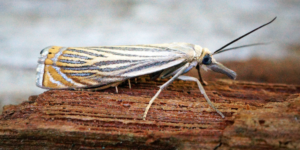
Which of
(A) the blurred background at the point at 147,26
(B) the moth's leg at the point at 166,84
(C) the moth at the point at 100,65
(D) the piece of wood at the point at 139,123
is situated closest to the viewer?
(D) the piece of wood at the point at 139,123

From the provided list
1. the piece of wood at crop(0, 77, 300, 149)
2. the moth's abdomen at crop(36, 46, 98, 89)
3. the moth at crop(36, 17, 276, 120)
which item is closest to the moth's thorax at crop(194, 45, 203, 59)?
the moth at crop(36, 17, 276, 120)

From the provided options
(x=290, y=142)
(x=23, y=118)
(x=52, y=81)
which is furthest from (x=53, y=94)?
(x=290, y=142)

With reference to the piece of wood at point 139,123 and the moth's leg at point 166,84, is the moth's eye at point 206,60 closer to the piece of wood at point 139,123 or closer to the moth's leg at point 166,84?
the moth's leg at point 166,84

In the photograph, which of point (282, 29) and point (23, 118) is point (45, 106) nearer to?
point (23, 118)

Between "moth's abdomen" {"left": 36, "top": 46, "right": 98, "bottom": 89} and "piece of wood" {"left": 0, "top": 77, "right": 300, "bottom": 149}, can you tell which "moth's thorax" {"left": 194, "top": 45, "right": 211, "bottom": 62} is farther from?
"moth's abdomen" {"left": 36, "top": 46, "right": 98, "bottom": 89}

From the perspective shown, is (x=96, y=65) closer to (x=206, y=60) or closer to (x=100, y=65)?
(x=100, y=65)

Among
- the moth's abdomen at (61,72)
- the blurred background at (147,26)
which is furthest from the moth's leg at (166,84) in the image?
the blurred background at (147,26)
